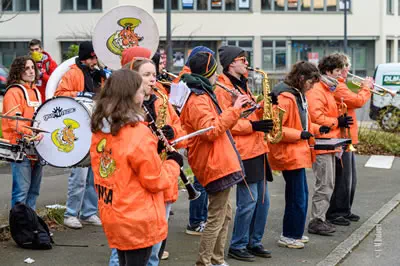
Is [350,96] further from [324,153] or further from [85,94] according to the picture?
[85,94]

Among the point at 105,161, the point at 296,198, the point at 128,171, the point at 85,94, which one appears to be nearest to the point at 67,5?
the point at 85,94

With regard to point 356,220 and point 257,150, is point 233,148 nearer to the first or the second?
point 257,150

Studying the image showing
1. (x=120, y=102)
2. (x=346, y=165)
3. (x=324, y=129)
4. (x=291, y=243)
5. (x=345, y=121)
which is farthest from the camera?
(x=346, y=165)

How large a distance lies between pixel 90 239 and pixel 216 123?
237 centimetres

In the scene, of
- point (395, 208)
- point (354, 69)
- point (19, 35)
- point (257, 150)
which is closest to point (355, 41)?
point (354, 69)

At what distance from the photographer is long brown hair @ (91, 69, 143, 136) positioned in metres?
4.50

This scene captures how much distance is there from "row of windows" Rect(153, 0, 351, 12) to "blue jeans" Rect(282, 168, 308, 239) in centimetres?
4116

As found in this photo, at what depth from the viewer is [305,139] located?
729 cm

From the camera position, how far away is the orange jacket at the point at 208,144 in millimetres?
6055

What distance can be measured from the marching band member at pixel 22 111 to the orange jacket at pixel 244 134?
1986mm

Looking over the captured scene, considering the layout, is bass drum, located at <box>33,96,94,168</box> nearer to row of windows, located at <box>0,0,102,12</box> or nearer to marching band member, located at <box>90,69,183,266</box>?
marching band member, located at <box>90,69,183,266</box>

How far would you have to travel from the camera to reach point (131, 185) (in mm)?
4574

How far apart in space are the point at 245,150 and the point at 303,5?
43.8 meters

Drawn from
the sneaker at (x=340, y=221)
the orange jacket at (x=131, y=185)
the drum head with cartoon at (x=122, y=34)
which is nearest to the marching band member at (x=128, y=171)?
the orange jacket at (x=131, y=185)
